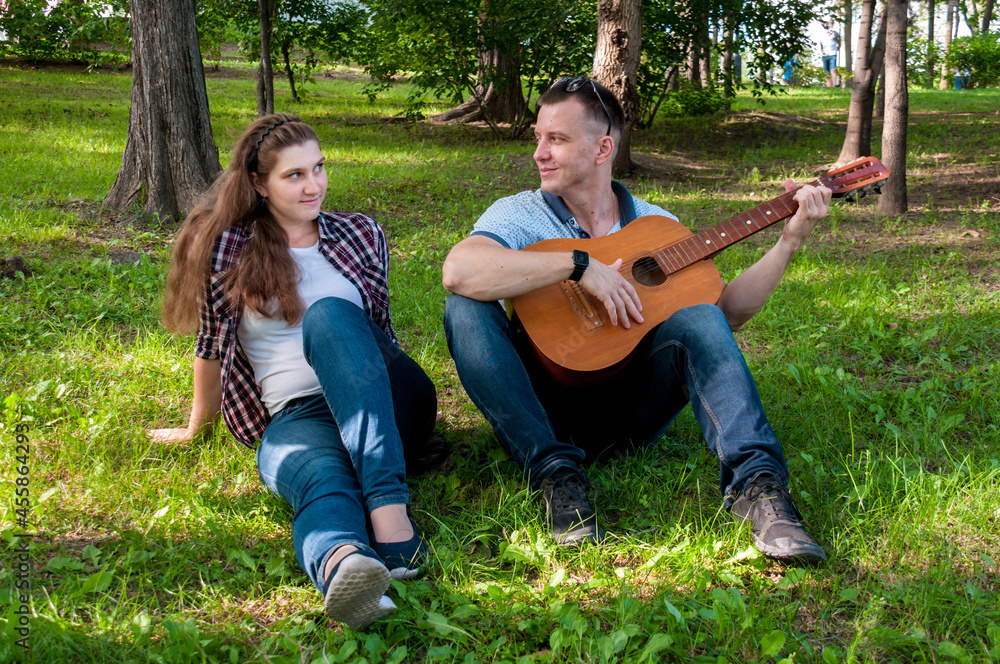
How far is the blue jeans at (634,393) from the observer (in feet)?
7.47

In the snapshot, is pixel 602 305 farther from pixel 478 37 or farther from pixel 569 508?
pixel 478 37

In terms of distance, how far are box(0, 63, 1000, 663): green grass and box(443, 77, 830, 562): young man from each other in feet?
0.41

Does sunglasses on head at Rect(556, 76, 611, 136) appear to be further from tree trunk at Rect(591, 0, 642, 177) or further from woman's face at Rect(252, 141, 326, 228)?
tree trunk at Rect(591, 0, 642, 177)

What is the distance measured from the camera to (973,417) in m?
3.05

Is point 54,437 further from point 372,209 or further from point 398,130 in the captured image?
point 398,130

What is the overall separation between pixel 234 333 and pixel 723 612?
66.9 inches

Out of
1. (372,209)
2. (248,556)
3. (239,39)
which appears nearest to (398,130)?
(239,39)

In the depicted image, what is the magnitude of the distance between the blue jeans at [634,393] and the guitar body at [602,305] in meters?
0.09

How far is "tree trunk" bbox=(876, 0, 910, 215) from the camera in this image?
A: 5938 millimetres

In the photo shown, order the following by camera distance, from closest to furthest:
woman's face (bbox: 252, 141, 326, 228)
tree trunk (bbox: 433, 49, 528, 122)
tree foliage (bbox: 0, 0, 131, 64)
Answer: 1. woman's face (bbox: 252, 141, 326, 228)
2. tree trunk (bbox: 433, 49, 528, 122)
3. tree foliage (bbox: 0, 0, 131, 64)

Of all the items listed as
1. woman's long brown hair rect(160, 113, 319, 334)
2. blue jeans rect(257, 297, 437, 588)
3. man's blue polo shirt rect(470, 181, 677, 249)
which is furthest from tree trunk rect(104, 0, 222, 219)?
blue jeans rect(257, 297, 437, 588)

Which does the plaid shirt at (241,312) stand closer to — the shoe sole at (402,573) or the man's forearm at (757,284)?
the shoe sole at (402,573)

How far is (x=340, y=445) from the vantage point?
2.31m

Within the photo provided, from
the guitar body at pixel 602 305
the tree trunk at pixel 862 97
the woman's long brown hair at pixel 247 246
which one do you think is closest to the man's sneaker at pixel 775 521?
the guitar body at pixel 602 305
